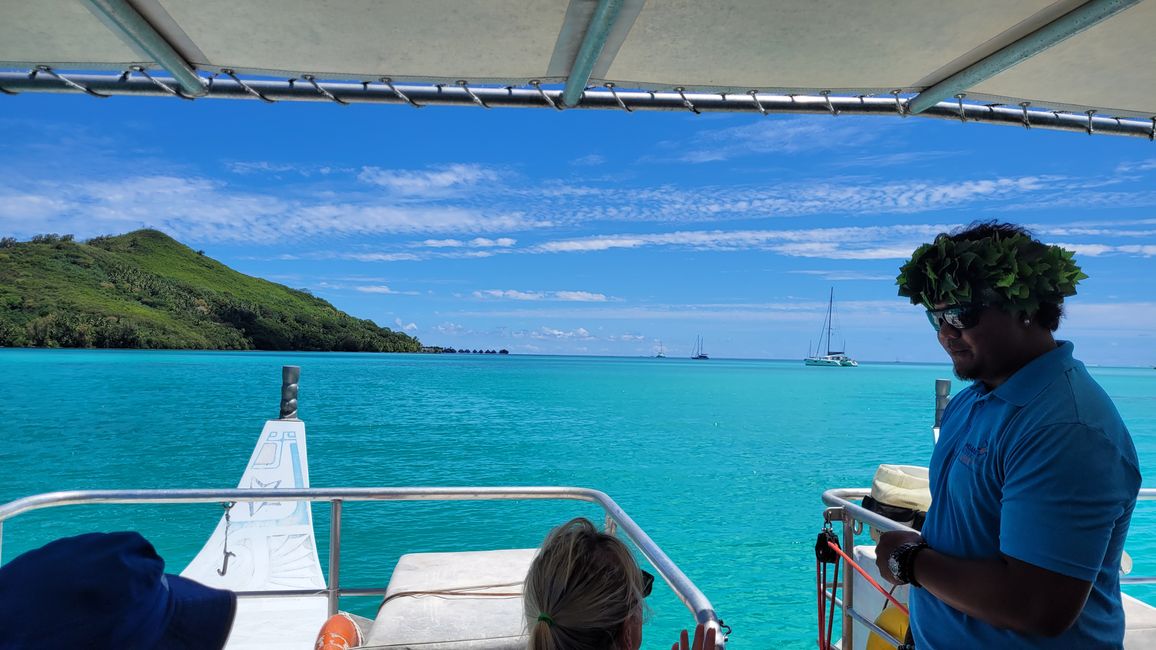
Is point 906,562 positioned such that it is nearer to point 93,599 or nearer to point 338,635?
point 93,599

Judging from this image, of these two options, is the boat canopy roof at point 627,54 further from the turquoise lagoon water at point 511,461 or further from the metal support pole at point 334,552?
the turquoise lagoon water at point 511,461

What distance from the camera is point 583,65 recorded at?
8.21 feet

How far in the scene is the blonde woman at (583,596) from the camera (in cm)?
127

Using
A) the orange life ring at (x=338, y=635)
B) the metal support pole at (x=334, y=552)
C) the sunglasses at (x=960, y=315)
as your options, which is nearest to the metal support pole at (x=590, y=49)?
the sunglasses at (x=960, y=315)

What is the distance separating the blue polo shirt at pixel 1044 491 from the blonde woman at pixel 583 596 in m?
0.70

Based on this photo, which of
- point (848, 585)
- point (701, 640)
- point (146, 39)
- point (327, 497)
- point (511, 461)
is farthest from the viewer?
point (511, 461)

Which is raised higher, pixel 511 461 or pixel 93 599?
pixel 93 599

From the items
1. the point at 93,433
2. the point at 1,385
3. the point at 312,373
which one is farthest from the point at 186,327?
the point at 93,433

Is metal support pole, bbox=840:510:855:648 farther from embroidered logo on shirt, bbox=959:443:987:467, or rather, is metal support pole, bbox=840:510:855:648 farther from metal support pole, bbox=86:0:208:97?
metal support pole, bbox=86:0:208:97

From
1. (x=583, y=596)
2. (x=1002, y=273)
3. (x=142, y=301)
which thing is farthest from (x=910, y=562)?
(x=142, y=301)

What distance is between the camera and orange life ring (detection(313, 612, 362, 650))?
2297 mm

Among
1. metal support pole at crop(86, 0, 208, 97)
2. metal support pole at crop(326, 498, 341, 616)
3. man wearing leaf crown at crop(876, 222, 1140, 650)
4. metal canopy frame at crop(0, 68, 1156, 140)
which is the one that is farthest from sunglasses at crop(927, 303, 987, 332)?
metal support pole at crop(86, 0, 208, 97)

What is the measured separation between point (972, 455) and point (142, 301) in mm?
127171

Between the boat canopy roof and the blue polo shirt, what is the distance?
133 cm
